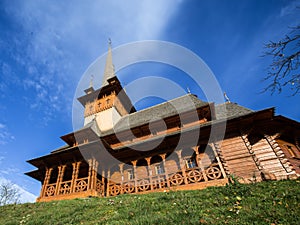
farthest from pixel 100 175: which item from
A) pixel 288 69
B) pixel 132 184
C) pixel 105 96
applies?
pixel 288 69

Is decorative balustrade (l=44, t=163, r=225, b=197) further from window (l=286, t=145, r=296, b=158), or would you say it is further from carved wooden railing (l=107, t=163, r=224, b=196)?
window (l=286, t=145, r=296, b=158)

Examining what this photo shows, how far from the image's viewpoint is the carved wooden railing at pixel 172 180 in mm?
11902

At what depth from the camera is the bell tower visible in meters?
22.8

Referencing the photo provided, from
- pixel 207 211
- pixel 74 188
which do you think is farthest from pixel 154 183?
pixel 207 211

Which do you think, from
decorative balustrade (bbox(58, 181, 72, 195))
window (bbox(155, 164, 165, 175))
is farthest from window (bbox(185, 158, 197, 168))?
decorative balustrade (bbox(58, 181, 72, 195))

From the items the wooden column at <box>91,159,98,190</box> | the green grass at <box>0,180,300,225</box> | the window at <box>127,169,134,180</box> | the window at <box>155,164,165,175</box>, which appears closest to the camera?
the green grass at <box>0,180,300,225</box>

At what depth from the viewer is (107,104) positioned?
2409cm

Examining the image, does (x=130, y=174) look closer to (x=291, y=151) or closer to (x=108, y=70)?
(x=291, y=151)

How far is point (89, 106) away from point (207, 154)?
17.9 m

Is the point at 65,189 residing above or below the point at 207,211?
above

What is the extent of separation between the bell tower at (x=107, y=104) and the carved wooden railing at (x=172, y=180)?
30.2ft

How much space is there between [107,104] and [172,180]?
14.6 m

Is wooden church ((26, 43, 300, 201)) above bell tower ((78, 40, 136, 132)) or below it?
below

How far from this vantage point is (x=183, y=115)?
51.9 ft
